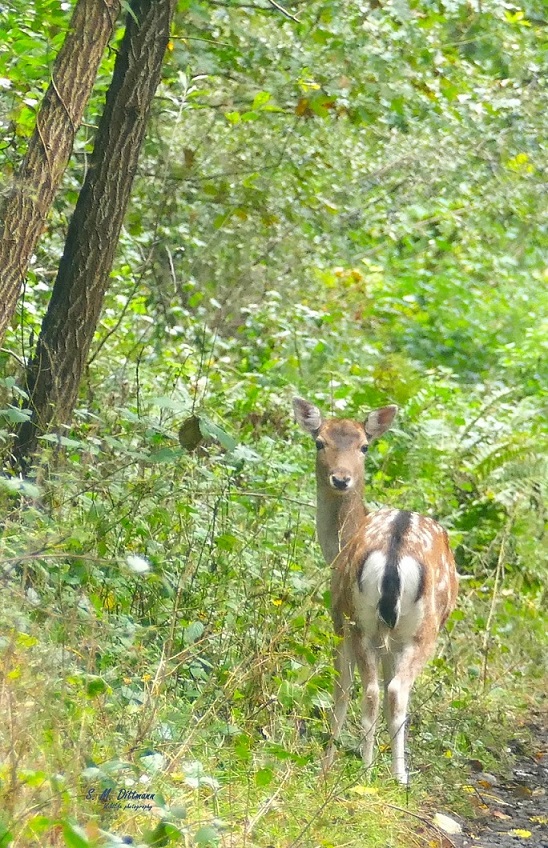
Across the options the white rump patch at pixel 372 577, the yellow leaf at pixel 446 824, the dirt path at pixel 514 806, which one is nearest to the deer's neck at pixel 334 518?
the white rump patch at pixel 372 577

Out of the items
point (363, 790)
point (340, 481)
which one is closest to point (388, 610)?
point (363, 790)

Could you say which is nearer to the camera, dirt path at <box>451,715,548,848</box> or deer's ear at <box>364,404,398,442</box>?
dirt path at <box>451,715,548,848</box>

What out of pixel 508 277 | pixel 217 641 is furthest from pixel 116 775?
pixel 508 277

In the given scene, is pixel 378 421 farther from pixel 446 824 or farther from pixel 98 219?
pixel 446 824

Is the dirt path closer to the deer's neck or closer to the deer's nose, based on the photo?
the deer's neck

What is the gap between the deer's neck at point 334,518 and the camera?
7461mm

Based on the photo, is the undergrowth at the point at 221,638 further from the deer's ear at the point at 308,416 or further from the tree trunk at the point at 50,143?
the tree trunk at the point at 50,143

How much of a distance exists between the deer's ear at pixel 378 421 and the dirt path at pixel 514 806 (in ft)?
6.47

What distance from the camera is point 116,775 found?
4.25 metres

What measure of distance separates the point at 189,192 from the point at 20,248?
4.68 m

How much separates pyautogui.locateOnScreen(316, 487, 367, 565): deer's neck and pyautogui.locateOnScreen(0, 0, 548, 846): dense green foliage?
0.65ft

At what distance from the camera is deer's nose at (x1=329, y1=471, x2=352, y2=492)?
24.0 ft

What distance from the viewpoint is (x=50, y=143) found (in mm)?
6250

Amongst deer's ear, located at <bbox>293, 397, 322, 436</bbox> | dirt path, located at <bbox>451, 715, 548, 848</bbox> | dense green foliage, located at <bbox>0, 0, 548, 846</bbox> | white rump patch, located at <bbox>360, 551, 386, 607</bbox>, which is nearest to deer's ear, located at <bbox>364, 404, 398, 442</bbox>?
deer's ear, located at <bbox>293, 397, 322, 436</bbox>
